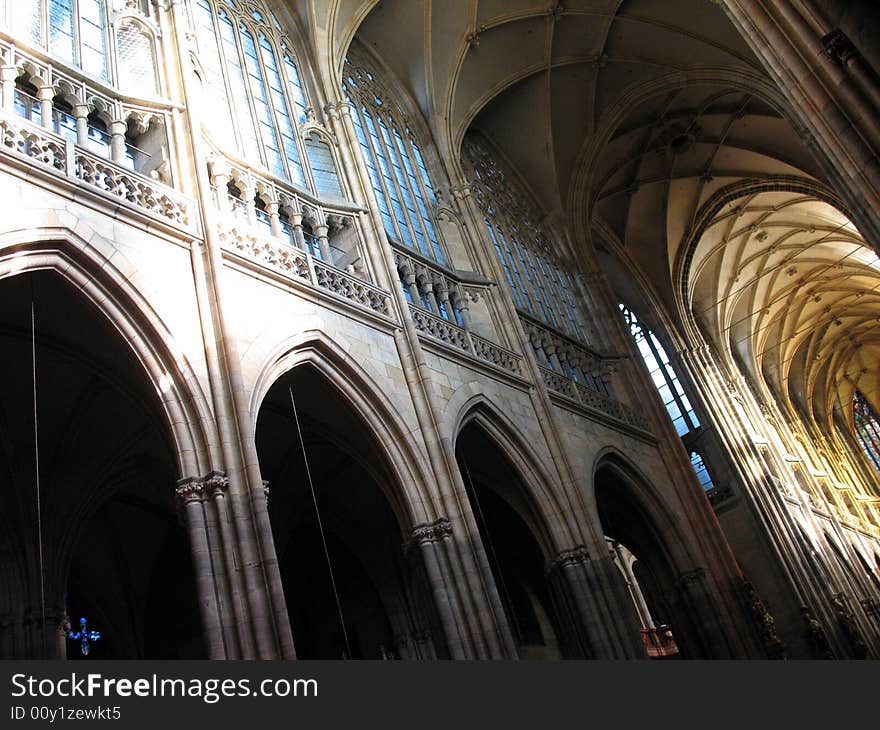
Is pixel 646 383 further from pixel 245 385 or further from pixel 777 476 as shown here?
pixel 245 385

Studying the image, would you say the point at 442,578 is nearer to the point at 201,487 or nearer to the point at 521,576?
the point at 201,487

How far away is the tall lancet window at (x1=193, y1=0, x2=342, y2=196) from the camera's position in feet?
38.0

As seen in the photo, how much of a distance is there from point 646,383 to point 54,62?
12.9m

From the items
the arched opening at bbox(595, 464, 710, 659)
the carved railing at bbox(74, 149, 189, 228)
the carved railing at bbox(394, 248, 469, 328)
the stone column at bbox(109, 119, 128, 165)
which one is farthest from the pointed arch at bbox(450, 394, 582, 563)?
the stone column at bbox(109, 119, 128, 165)

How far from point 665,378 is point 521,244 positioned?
31.2 feet

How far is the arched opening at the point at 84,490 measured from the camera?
343 inches

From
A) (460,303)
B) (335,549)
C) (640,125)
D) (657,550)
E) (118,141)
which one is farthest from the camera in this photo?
(640,125)

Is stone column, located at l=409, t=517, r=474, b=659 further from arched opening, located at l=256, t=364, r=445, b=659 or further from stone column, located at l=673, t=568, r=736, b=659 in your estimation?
stone column, located at l=673, t=568, r=736, b=659

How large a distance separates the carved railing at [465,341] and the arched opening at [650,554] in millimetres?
2732

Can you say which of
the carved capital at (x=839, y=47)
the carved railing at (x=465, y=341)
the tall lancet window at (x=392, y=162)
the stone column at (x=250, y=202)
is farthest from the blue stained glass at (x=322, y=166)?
the carved capital at (x=839, y=47)

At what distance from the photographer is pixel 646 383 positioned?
17.7 metres

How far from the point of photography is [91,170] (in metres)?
8.09

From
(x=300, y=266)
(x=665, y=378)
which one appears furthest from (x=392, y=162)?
(x=665, y=378)

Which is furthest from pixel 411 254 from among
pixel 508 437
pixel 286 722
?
pixel 286 722
